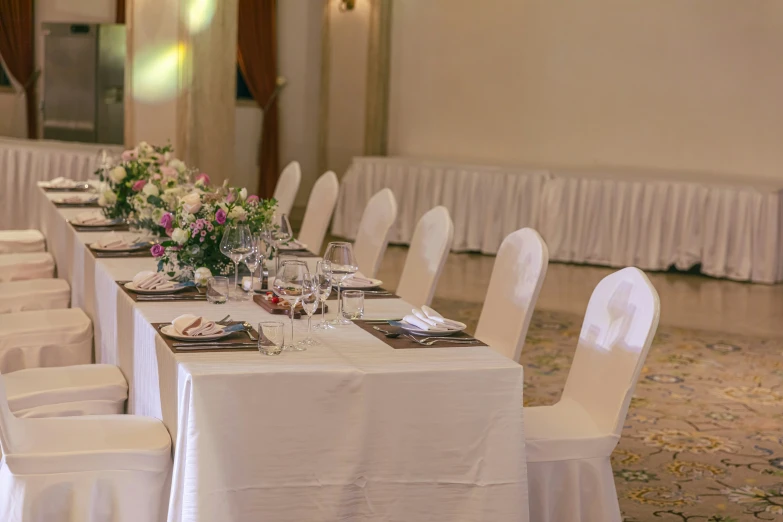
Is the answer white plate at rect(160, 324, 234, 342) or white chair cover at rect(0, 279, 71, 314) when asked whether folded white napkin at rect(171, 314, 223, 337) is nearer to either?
white plate at rect(160, 324, 234, 342)

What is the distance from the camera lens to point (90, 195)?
572 cm

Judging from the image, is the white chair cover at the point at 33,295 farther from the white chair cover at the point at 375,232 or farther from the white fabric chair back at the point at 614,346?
the white fabric chair back at the point at 614,346

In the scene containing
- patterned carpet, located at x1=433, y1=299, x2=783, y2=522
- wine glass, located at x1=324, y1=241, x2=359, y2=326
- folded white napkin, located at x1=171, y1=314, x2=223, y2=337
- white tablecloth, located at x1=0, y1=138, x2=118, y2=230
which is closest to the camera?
folded white napkin, located at x1=171, y1=314, x2=223, y2=337

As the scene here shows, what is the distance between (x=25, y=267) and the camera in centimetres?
526

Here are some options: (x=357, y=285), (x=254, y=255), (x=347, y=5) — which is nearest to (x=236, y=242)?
(x=254, y=255)

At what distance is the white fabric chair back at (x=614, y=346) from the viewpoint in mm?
2854

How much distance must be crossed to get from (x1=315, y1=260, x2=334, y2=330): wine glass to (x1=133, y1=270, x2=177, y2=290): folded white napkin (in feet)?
1.95

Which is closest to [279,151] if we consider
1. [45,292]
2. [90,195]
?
[90,195]

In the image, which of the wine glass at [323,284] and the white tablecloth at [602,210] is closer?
the wine glass at [323,284]

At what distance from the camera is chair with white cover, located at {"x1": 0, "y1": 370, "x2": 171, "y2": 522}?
2586 millimetres

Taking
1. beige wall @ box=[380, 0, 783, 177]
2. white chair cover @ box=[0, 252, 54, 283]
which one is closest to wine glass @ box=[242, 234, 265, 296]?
white chair cover @ box=[0, 252, 54, 283]

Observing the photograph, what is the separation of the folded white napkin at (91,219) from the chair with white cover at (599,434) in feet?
8.19

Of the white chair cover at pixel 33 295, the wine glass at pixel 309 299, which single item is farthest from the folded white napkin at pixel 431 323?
the white chair cover at pixel 33 295

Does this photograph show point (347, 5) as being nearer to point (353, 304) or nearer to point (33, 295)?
point (33, 295)
